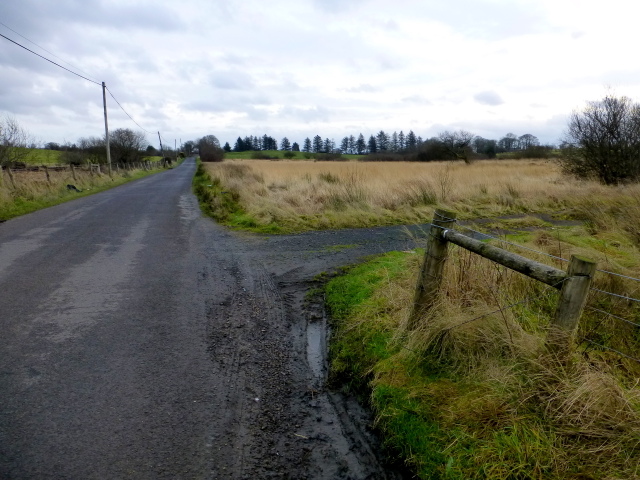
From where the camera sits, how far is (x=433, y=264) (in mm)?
4109

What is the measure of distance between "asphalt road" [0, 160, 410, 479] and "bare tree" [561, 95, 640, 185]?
1541cm

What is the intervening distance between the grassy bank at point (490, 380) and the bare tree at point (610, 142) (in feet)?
49.0

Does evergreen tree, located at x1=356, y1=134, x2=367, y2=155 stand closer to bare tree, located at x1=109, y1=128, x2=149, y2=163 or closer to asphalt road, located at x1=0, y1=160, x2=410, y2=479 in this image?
bare tree, located at x1=109, y1=128, x2=149, y2=163

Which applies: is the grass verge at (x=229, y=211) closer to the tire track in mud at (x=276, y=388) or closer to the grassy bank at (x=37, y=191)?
the tire track in mud at (x=276, y=388)

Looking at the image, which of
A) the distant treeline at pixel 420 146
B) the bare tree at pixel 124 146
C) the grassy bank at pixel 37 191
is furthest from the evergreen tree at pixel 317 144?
the grassy bank at pixel 37 191

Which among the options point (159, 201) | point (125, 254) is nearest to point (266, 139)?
point (159, 201)

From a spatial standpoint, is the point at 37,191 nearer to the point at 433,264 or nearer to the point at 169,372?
the point at 169,372

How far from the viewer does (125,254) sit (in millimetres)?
7984

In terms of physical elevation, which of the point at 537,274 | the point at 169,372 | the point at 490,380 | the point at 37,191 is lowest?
the point at 169,372

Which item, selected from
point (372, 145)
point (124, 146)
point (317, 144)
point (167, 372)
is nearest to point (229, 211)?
point (167, 372)

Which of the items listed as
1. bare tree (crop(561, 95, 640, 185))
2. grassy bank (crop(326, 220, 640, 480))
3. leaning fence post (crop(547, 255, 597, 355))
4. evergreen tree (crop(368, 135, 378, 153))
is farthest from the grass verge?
evergreen tree (crop(368, 135, 378, 153))

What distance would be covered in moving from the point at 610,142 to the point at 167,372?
1989 centimetres

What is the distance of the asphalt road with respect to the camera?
288 cm

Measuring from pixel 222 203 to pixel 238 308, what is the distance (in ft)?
30.5
